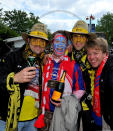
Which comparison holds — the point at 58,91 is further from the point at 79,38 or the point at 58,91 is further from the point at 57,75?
the point at 79,38

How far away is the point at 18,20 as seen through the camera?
1916 inches

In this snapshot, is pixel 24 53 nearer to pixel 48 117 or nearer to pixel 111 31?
pixel 48 117

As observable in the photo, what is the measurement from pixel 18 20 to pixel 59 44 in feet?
168

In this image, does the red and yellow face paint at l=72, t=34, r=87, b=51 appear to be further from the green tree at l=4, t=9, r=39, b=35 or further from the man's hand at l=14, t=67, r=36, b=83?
the green tree at l=4, t=9, r=39, b=35

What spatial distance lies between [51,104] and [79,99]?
49 cm

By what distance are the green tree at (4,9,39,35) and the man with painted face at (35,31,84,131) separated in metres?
48.8

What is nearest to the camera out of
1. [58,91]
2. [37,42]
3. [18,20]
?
[58,91]

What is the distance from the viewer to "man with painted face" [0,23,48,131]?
5.65 feet

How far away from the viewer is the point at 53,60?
2352 mm

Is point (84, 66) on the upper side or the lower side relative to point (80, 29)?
lower

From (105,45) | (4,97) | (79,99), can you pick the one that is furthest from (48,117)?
(105,45)

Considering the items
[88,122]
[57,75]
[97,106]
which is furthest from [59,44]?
[88,122]

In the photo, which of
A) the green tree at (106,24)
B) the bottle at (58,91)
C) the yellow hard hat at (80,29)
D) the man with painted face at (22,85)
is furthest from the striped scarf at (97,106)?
the green tree at (106,24)

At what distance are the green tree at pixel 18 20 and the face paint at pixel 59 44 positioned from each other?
4870 centimetres
